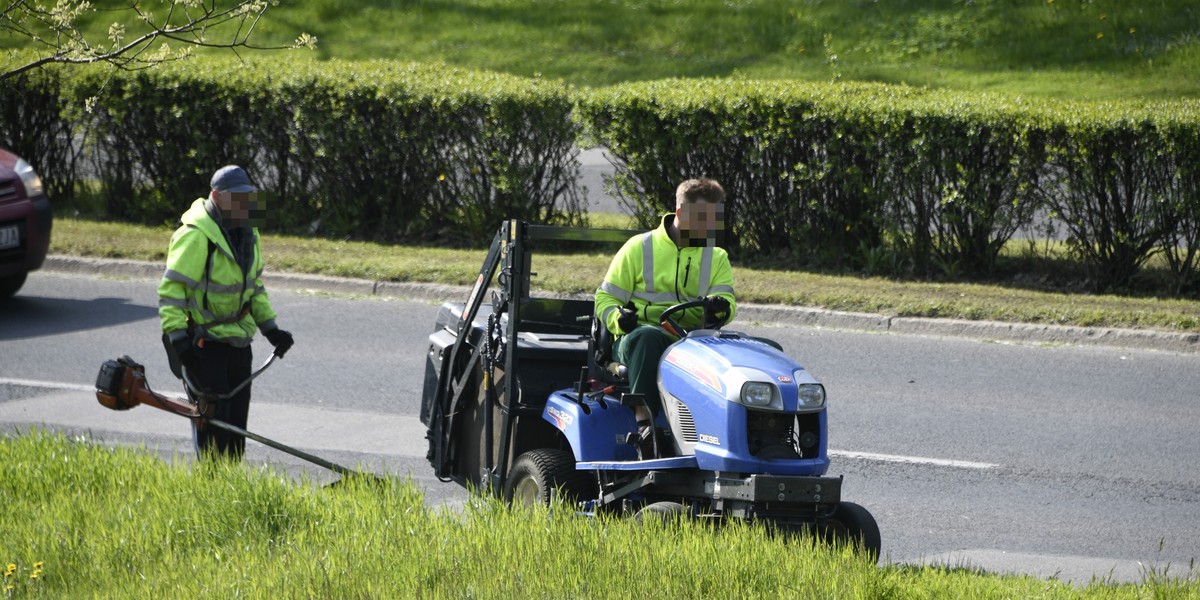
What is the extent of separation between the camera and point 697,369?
5.57 meters

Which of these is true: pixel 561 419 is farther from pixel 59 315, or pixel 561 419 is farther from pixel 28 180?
pixel 28 180

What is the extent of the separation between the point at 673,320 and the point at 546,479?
2.97ft

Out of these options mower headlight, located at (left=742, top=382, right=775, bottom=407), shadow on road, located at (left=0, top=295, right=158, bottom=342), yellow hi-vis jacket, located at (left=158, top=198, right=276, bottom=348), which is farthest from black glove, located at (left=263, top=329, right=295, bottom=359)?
shadow on road, located at (left=0, top=295, right=158, bottom=342)

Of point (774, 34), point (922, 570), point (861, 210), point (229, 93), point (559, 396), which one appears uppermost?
point (774, 34)

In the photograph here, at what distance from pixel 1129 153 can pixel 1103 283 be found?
1271mm

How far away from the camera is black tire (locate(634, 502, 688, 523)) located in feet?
17.7

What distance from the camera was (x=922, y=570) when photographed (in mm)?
5762

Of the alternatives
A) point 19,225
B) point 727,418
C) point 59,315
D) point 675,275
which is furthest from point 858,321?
point 19,225

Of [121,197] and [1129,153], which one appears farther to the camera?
[121,197]

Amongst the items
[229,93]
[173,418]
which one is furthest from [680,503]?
[229,93]

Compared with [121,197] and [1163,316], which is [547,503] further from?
[121,197]

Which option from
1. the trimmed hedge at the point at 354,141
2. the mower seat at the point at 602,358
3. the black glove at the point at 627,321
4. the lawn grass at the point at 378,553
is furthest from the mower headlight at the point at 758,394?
the trimmed hedge at the point at 354,141

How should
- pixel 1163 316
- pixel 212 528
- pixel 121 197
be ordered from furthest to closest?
pixel 121 197
pixel 1163 316
pixel 212 528

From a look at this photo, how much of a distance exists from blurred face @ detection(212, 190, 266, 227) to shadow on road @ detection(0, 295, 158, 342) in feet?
16.2
